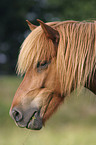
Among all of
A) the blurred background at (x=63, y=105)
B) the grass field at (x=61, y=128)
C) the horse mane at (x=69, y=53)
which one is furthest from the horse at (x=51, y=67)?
the grass field at (x=61, y=128)

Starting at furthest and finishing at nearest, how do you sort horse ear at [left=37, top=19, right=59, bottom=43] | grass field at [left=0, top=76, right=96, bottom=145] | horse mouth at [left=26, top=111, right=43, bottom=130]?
grass field at [left=0, top=76, right=96, bottom=145], horse mouth at [left=26, top=111, right=43, bottom=130], horse ear at [left=37, top=19, right=59, bottom=43]

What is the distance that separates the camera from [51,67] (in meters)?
2.41

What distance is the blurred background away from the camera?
17.0 ft

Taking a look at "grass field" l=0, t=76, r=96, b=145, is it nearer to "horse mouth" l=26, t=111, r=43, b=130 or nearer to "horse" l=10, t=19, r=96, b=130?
"horse" l=10, t=19, r=96, b=130

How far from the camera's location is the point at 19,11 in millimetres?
25750

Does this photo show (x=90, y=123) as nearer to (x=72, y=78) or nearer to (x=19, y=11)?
(x=72, y=78)

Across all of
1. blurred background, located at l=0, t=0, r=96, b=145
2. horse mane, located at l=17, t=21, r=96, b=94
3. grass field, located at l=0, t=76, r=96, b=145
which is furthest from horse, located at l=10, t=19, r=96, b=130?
grass field, located at l=0, t=76, r=96, b=145

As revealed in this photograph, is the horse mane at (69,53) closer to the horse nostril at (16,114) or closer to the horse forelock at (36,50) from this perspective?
the horse forelock at (36,50)

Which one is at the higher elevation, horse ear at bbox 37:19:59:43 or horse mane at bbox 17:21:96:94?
horse ear at bbox 37:19:59:43

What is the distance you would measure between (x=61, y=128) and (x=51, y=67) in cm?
506

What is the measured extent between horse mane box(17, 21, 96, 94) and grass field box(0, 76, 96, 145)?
470 millimetres

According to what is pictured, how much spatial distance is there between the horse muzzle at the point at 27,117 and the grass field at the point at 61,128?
26.4 inches

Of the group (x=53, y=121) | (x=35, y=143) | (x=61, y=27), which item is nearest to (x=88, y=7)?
(x=53, y=121)

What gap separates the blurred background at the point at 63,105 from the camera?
5.17m
